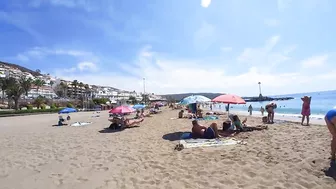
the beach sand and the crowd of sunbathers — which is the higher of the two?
the crowd of sunbathers

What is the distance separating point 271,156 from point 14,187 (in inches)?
208

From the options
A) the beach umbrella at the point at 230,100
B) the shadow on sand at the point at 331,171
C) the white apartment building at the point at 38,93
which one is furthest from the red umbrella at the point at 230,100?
the white apartment building at the point at 38,93

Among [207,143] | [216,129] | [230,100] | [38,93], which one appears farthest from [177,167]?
[38,93]

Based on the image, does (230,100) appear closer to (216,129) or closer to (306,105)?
(216,129)

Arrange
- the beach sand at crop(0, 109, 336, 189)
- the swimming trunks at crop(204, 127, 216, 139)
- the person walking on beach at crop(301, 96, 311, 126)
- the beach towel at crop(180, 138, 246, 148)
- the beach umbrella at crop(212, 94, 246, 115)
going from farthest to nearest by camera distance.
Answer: the person walking on beach at crop(301, 96, 311, 126) → the beach umbrella at crop(212, 94, 246, 115) → the swimming trunks at crop(204, 127, 216, 139) → the beach towel at crop(180, 138, 246, 148) → the beach sand at crop(0, 109, 336, 189)

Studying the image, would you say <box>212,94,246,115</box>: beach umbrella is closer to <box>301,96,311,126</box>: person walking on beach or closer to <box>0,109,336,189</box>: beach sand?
<box>0,109,336,189</box>: beach sand

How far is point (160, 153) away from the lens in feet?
20.6

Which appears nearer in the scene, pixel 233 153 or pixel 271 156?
pixel 271 156

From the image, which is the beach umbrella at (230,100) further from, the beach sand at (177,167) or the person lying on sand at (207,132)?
the beach sand at (177,167)

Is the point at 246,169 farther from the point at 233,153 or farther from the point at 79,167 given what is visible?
the point at 79,167

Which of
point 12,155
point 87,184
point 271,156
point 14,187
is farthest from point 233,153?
point 12,155

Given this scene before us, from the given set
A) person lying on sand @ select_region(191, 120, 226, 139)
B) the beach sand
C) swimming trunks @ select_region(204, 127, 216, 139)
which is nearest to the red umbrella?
person lying on sand @ select_region(191, 120, 226, 139)

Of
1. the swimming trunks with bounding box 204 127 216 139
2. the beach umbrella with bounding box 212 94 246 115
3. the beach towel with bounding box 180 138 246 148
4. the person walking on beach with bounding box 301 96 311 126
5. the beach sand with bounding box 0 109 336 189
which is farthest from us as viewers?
the person walking on beach with bounding box 301 96 311 126

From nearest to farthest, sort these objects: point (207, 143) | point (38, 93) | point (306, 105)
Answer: point (207, 143) < point (306, 105) < point (38, 93)
